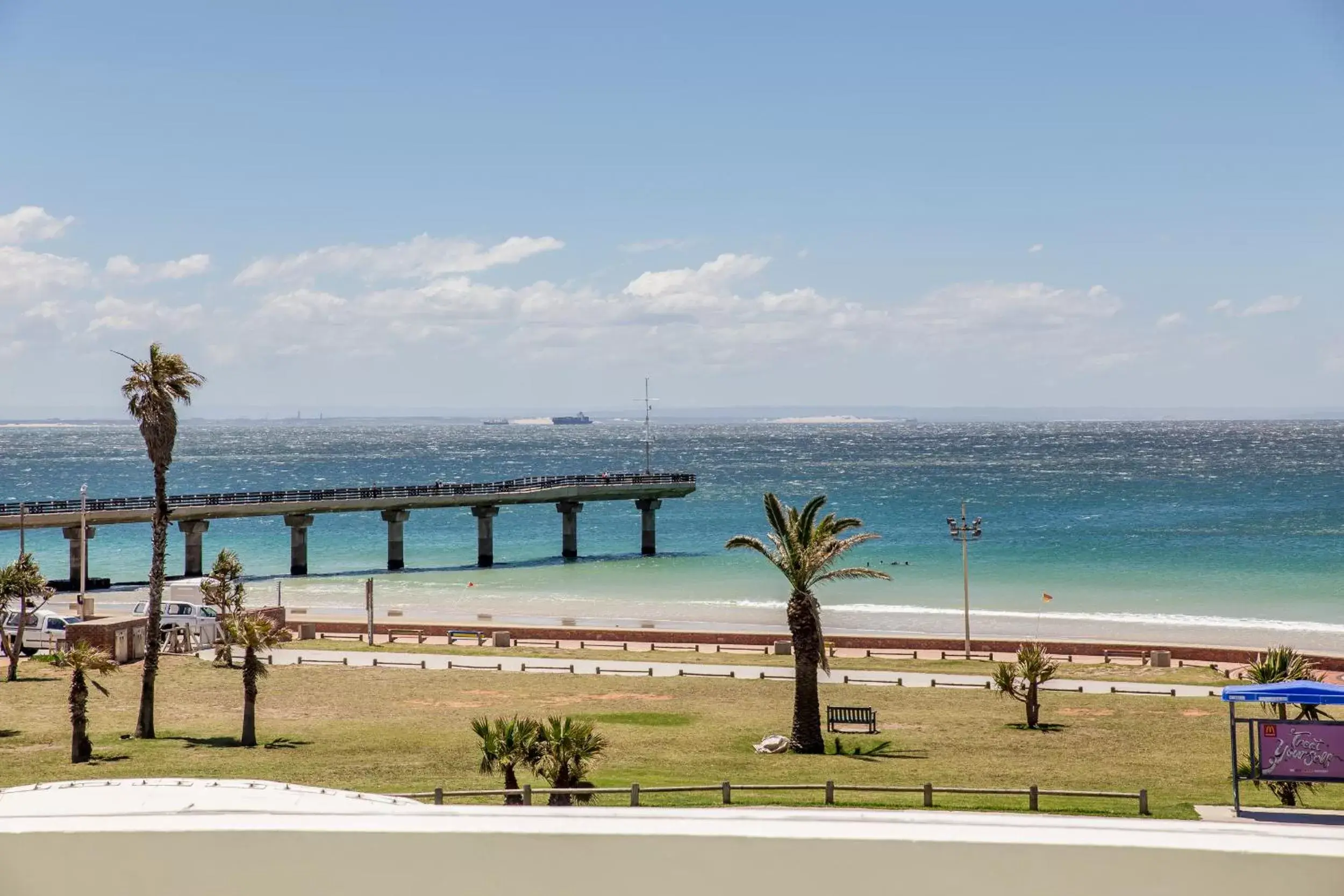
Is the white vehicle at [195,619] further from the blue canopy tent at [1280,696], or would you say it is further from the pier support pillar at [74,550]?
the blue canopy tent at [1280,696]

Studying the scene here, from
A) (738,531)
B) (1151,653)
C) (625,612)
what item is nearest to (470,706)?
(1151,653)

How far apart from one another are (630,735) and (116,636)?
1729cm

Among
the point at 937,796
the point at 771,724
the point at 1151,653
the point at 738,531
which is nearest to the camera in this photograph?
the point at 937,796

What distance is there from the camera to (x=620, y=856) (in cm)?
646

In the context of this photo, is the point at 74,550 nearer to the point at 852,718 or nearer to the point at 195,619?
the point at 195,619

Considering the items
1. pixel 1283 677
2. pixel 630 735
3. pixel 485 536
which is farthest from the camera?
pixel 485 536

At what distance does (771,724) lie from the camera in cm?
3153

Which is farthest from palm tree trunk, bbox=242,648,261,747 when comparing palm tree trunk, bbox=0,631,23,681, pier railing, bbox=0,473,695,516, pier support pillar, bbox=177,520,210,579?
pier support pillar, bbox=177,520,210,579

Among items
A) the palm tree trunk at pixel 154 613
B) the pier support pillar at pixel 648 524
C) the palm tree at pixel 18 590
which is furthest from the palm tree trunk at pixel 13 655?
the pier support pillar at pixel 648 524

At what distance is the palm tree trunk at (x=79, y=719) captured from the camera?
1002 inches

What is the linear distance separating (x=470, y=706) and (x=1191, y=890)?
27926mm

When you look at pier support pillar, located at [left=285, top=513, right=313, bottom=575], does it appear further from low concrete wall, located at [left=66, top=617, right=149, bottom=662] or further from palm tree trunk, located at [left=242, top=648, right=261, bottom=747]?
palm tree trunk, located at [left=242, top=648, right=261, bottom=747]

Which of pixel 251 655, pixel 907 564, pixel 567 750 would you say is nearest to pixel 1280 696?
pixel 567 750

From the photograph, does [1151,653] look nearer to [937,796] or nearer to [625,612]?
[937,796]
